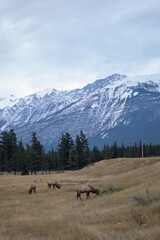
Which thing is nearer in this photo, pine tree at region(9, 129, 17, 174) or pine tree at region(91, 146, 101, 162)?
pine tree at region(9, 129, 17, 174)

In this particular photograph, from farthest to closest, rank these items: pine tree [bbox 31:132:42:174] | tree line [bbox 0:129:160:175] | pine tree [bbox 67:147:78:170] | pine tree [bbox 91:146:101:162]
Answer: pine tree [bbox 91:146:101:162], pine tree [bbox 67:147:78:170], tree line [bbox 0:129:160:175], pine tree [bbox 31:132:42:174]

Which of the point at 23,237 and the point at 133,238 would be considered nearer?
the point at 133,238

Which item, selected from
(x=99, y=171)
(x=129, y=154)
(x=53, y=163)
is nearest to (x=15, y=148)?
(x=53, y=163)

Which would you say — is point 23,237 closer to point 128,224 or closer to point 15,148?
point 128,224

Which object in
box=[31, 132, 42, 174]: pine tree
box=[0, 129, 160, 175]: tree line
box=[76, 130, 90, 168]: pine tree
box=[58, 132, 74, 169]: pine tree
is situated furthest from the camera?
box=[76, 130, 90, 168]: pine tree

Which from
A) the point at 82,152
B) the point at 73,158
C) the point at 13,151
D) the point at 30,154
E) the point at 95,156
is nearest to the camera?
the point at 30,154

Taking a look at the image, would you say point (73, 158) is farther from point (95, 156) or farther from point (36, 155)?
point (95, 156)

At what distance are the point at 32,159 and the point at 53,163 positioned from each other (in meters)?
22.3

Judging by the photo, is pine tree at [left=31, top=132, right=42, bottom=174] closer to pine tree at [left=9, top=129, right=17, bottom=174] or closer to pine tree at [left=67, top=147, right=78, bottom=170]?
pine tree at [left=9, top=129, right=17, bottom=174]

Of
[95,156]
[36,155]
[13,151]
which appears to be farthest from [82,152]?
[13,151]

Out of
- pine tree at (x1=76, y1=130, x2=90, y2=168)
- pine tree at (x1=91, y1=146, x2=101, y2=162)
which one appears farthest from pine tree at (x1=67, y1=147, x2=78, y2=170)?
pine tree at (x1=91, y1=146, x2=101, y2=162)

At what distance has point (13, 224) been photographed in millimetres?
13836

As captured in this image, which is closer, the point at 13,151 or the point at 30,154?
the point at 30,154

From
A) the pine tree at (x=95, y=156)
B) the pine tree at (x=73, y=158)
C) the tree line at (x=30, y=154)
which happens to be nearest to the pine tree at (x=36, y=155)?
the tree line at (x=30, y=154)
